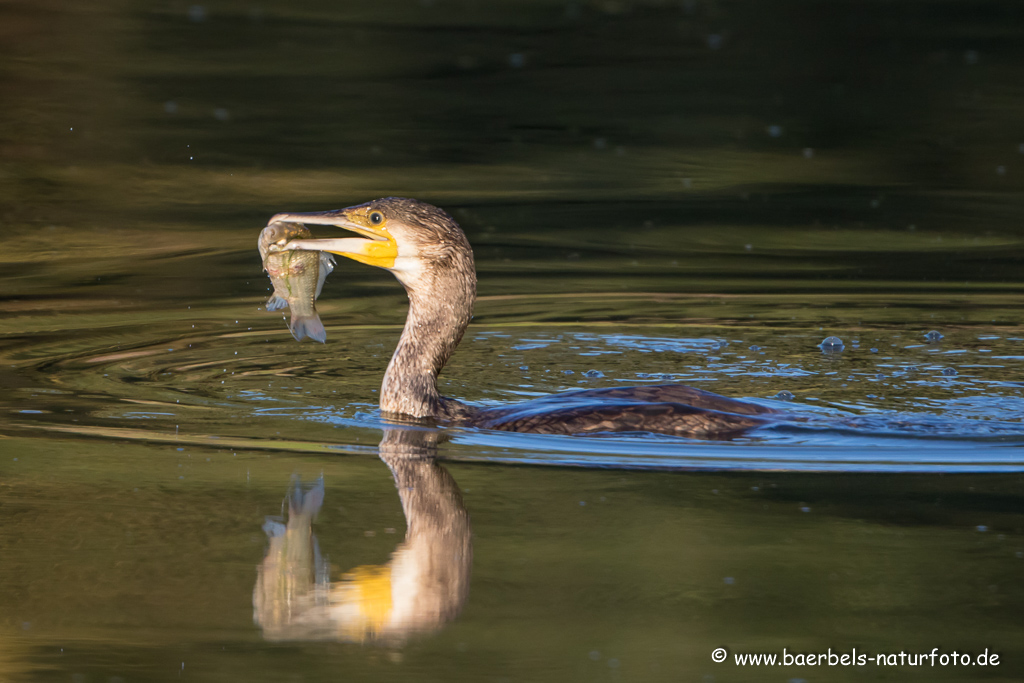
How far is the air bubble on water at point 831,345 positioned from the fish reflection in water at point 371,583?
3830 millimetres

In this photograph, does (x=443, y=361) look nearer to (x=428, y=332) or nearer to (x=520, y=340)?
(x=428, y=332)

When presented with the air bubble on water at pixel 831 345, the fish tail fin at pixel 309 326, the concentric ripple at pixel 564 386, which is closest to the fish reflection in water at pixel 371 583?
the concentric ripple at pixel 564 386

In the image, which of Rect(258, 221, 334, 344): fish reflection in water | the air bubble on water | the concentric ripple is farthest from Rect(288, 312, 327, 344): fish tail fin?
the air bubble on water

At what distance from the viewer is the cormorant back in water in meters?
6.85

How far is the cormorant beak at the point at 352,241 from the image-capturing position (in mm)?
6812

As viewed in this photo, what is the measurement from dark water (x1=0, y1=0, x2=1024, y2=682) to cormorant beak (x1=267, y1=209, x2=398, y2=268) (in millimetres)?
790

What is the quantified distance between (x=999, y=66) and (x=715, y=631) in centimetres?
1721

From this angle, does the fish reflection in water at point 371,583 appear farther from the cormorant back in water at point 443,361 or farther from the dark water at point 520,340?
the cormorant back in water at point 443,361

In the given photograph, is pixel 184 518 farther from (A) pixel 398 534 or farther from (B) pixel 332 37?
(B) pixel 332 37

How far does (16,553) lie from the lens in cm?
523

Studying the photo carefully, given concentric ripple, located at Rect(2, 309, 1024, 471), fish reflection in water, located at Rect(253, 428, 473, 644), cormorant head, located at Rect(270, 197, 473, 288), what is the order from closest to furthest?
fish reflection in water, located at Rect(253, 428, 473, 644) → concentric ripple, located at Rect(2, 309, 1024, 471) → cormorant head, located at Rect(270, 197, 473, 288)

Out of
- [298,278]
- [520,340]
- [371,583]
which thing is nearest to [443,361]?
[298,278]

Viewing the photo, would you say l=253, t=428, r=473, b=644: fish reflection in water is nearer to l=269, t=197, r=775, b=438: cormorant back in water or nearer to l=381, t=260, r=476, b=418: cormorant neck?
l=269, t=197, r=775, b=438: cormorant back in water

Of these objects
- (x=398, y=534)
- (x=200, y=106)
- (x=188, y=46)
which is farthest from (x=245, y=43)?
(x=398, y=534)
